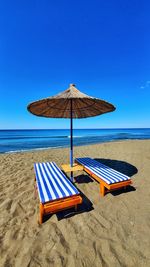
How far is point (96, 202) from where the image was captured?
367 centimetres

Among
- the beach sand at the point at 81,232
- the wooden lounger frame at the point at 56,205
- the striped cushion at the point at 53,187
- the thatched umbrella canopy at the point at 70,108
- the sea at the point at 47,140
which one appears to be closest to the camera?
the beach sand at the point at 81,232

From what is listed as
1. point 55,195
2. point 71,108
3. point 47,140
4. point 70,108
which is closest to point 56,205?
point 55,195

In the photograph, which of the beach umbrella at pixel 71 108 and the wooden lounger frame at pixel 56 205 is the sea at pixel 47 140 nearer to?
the beach umbrella at pixel 71 108

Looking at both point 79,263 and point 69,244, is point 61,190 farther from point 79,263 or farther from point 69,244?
point 79,263

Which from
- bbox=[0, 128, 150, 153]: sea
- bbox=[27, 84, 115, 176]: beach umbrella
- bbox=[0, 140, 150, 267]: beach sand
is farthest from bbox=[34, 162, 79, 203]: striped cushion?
bbox=[0, 128, 150, 153]: sea

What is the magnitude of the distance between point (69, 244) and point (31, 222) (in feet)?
3.25

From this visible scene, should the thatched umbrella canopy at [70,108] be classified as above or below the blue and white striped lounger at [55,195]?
above

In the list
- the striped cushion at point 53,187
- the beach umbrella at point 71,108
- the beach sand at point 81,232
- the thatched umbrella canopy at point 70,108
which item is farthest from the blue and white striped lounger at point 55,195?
the thatched umbrella canopy at point 70,108

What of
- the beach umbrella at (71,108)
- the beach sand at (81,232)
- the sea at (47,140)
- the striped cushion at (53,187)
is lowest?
the beach sand at (81,232)

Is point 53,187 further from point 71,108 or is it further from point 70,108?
point 70,108

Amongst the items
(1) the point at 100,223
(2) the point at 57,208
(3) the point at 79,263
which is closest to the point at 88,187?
(1) the point at 100,223

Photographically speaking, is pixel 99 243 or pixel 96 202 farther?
pixel 96 202

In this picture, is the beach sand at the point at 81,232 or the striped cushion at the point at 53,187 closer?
the beach sand at the point at 81,232

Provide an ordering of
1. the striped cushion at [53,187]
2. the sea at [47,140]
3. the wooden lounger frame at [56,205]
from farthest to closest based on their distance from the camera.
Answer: the sea at [47,140]
the striped cushion at [53,187]
the wooden lounger frame at [56,205]
